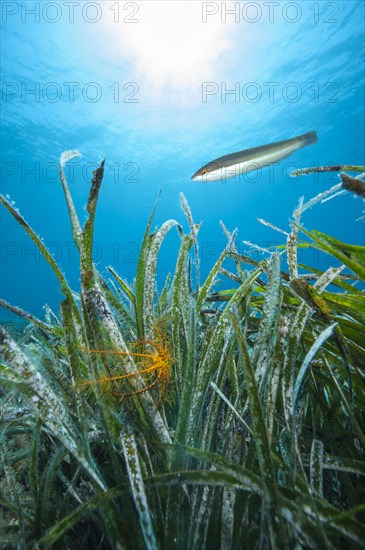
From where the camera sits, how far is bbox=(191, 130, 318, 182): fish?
10.4 ft

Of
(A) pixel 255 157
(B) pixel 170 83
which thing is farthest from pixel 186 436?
(B) pixel 170 83

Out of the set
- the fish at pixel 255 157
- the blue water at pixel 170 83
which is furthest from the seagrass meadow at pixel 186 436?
the blue water at pixel 170 83

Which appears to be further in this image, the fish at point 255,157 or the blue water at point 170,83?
the blue water at point 170,83

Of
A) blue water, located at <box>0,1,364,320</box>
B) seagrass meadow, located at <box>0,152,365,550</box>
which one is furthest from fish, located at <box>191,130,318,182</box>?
blue water, located at <box>0,1,364,320</box>

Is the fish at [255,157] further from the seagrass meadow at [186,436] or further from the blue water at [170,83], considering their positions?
the blue water at [170,83]

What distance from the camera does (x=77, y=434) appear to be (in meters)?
0.80

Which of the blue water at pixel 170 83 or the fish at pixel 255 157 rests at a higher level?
the blue water at pixel 170 83

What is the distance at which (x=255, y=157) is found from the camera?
3254mm

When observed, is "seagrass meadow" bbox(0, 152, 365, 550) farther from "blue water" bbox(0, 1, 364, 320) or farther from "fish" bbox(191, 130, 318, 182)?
"blue water" bbox(0, 1, 364, 320)

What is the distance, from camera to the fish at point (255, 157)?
318 cm

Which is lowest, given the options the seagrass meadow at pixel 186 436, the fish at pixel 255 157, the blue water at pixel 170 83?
the seagrass meadow at pixel 186 436

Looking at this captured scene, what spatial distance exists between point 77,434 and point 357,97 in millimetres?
51018

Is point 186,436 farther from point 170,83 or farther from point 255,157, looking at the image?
point 170,83

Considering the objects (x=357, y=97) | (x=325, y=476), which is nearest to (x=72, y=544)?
(x=325, y=476)
